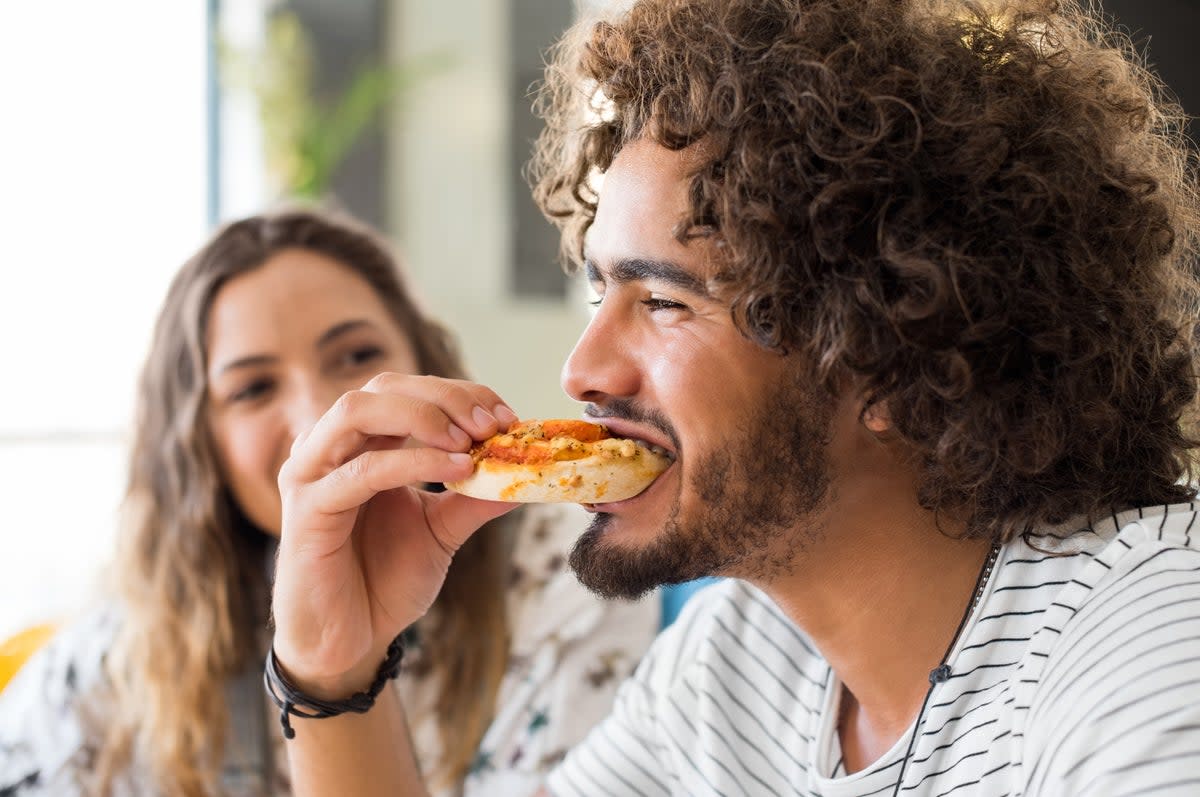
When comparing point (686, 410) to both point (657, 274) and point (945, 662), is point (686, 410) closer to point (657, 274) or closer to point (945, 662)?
point (657, 274)

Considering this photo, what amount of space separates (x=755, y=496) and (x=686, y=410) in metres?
0.12

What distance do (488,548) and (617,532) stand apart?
939 mm

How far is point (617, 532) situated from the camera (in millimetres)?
1385

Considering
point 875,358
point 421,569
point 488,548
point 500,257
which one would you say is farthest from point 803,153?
point 500,257

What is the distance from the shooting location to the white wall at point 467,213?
5.82 m

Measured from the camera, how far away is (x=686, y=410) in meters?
1.31

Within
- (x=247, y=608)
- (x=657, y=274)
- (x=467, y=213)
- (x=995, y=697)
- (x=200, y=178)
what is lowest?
(x=247, y=608)

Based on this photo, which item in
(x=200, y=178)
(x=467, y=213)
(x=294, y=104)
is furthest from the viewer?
(x=467, y=213)

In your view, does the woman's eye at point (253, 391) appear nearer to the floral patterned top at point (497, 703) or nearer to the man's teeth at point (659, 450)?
the floral patterned top at point (497, 703)

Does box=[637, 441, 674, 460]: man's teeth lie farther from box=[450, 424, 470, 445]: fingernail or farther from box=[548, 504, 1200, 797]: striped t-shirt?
box=[548, 504, 1200, 797]: striped t-shirt

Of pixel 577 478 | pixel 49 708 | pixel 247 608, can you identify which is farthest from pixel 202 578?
pixel 577 478

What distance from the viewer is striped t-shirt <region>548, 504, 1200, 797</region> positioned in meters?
1.00

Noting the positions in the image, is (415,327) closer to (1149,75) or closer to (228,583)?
(228,583)

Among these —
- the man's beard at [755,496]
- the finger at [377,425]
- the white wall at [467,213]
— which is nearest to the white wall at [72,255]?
the white wall at [467,213]
